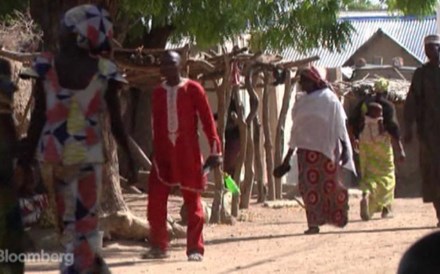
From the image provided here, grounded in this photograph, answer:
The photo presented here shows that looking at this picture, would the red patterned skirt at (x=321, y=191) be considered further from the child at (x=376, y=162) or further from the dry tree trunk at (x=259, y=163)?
the dry tree trunk at (x=259, y=163)

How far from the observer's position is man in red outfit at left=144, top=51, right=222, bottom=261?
9555mm

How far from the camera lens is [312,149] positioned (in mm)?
11953

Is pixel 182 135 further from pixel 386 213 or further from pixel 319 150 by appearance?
pixel 386 213

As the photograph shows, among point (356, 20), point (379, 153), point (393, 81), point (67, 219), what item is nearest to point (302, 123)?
point (379, 153)

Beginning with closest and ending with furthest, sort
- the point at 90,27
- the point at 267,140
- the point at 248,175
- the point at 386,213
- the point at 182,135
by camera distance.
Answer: the point at 90,27
the point at 182,135
the point at 386,213
the point at 248,175
the point at 267,140

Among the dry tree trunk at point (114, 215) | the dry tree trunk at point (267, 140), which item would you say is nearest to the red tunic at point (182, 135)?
the dry tree trunk at point (114, 215)

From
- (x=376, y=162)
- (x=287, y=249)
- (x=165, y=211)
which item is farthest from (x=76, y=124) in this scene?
(x=376, y=162)

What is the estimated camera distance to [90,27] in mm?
6633

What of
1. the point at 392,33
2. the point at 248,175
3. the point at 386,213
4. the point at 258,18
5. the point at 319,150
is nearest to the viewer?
the point at 319,150

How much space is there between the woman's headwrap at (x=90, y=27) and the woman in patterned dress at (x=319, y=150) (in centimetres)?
531

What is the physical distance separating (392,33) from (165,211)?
32.0 m

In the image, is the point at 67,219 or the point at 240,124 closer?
the point at 67,219

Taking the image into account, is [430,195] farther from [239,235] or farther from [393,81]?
[393,81]

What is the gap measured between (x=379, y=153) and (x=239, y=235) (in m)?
2.87
